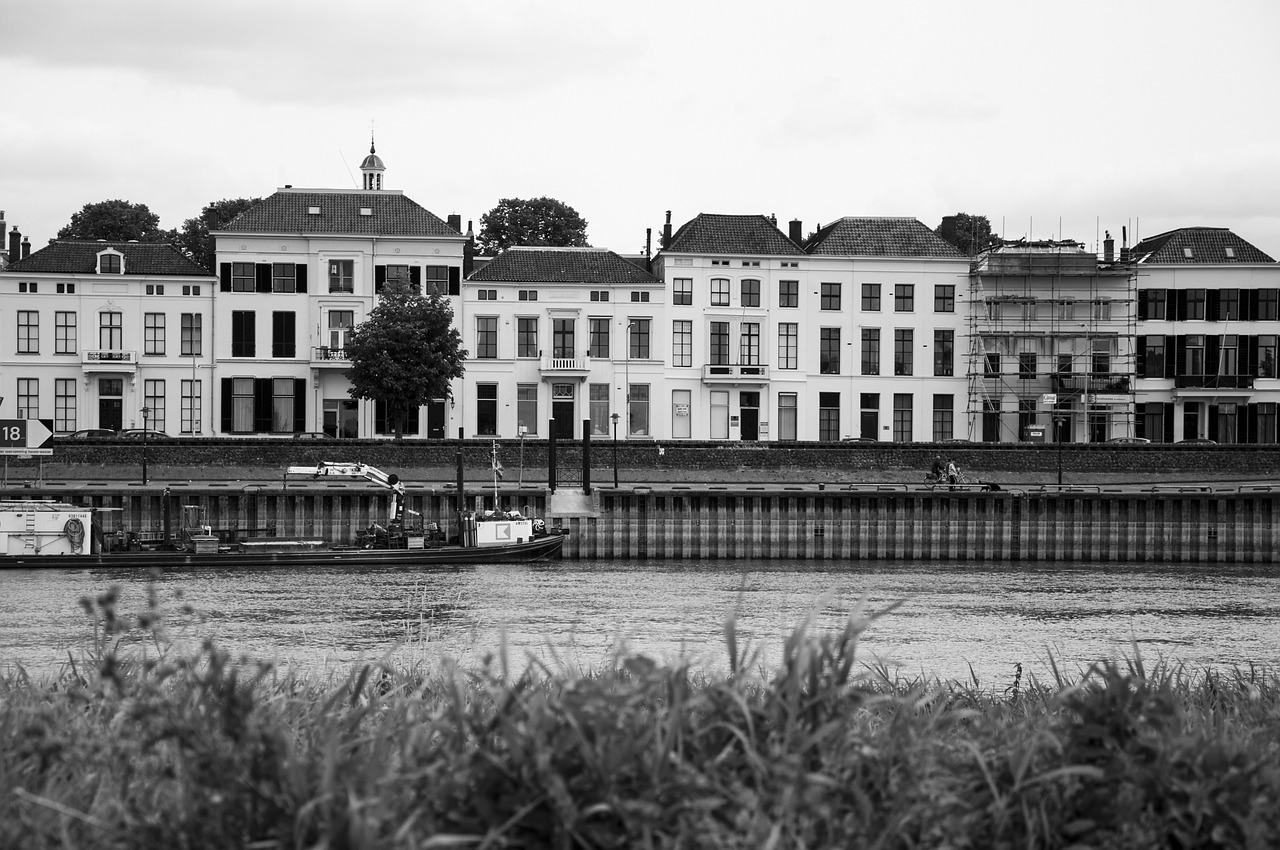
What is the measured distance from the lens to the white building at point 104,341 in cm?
6838

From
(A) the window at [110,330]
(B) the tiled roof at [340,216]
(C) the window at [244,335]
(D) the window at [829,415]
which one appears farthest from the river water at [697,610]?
(B) the tiled roof at [340,216]

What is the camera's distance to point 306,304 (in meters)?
70.2

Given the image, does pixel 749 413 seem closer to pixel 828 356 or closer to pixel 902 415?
pixel 828 356

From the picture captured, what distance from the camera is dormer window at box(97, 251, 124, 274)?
69062 mm

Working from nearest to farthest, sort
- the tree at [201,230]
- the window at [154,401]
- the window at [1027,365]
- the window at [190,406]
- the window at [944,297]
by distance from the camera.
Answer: the window at [154,401] → the window at [190,406] → the window at [1027,365] → the window at [944,297] → the tree at [201,230]

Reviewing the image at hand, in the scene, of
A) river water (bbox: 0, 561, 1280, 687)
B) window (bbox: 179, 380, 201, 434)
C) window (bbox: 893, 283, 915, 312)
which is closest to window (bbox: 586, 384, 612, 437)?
window (bbox: 893, 283, 915, 312)

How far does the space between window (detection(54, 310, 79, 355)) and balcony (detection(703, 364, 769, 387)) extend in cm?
3063

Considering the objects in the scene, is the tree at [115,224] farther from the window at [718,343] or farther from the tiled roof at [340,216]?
the window at [718,343]

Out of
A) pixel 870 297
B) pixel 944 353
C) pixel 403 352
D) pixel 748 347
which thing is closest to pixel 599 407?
pixel 748 347

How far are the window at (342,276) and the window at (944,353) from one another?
2985 cm

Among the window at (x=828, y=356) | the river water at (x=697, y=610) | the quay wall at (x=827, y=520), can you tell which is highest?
the window at (x=828, y=356)

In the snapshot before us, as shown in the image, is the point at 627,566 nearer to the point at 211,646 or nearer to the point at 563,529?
the point at 563,529

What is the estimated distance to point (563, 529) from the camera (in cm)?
5303

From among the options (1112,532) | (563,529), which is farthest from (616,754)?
(1112,532)
